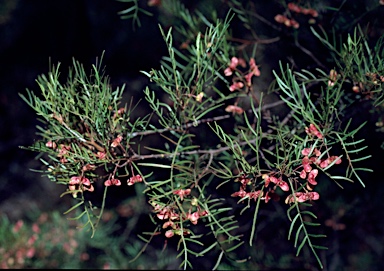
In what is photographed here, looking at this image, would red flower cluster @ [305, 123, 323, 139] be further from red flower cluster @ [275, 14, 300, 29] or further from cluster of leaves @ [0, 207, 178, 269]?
cluster of leaves @ [0, 207, 178, 269]

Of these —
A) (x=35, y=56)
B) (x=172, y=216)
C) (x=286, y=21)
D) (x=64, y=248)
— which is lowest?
(x=64, y=248)

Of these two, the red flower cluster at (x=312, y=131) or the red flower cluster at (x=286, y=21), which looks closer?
the red flower cluster at (x=312, y=131)

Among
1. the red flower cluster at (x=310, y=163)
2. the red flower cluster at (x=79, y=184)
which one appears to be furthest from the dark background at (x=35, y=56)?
the red flower cluster at (x=310, y=163)

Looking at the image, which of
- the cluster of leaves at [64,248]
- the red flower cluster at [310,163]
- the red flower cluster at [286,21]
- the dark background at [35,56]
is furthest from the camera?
the dark background at [35,56]

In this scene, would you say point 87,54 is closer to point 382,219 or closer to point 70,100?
point 70,100

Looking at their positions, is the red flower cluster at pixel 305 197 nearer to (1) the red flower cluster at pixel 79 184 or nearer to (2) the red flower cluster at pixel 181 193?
(2) the red flower cluster at pixel 181 193

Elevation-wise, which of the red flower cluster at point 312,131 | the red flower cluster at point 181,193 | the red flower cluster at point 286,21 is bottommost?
the red flower cluster at point 181,193

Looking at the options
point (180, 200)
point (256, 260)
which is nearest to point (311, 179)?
point (180, 200)

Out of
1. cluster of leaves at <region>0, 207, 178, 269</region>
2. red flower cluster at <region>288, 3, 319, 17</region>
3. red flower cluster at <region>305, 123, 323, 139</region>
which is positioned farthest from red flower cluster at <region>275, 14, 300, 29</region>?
cluster of leaves at <region>0, 207, 178, 269</region>

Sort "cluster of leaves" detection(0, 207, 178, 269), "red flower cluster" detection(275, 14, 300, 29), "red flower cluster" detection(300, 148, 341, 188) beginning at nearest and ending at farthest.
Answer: "red flower cluster" detection(300, 148, 341, 188), "red flower cluster" detection(275, 14, 300, 29), "cluster of leaves" detection(0, 207, 178, 269)

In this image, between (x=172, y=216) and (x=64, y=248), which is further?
(x=64, y=248)

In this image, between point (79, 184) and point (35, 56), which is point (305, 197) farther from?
point (35, 56)

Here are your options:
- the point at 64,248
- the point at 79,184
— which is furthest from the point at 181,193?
the point at 64,248

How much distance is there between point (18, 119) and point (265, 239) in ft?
3.93
